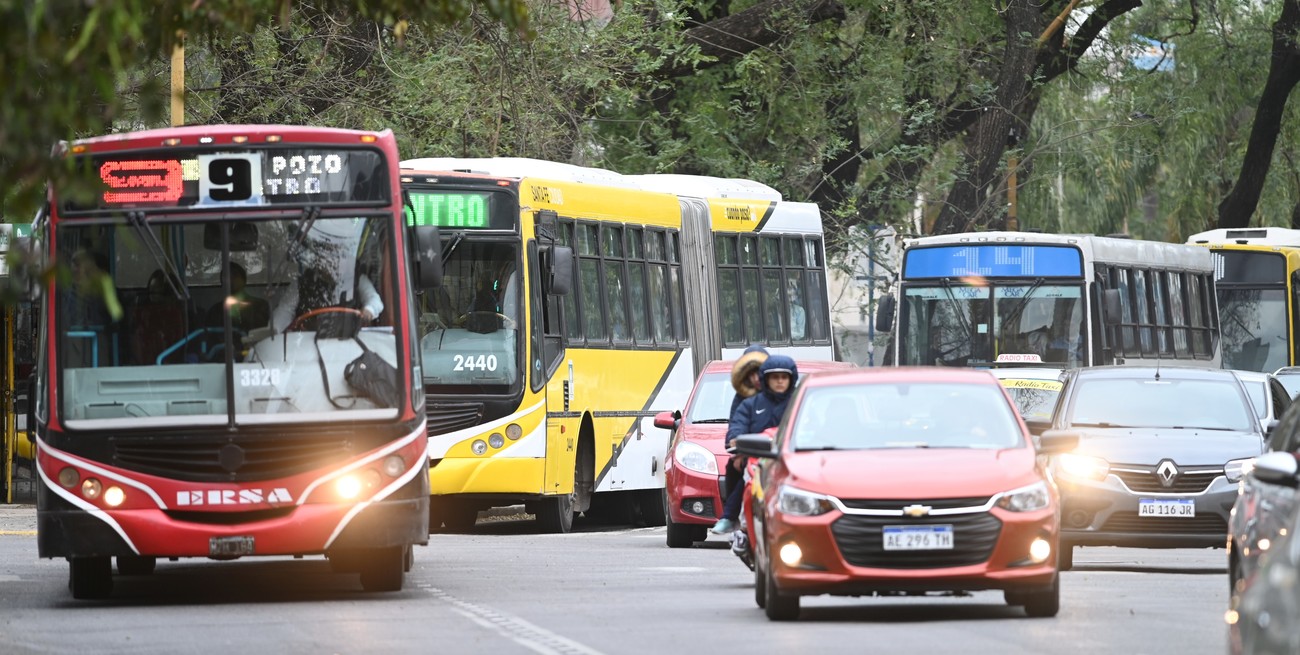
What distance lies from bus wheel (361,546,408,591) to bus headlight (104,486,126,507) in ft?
5.17

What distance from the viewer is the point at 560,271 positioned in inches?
876

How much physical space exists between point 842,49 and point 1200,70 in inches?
426

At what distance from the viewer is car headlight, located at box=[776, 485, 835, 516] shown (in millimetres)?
12750

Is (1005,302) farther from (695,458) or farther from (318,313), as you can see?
(318,313)

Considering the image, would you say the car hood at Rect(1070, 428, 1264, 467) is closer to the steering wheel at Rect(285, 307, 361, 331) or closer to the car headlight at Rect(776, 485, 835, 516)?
the car headlight at Rect(776, 485, 835, 516)

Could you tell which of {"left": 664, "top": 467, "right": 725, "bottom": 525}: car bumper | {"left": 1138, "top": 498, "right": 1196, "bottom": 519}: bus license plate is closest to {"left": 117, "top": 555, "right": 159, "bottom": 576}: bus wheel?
{"left": 664, "top": 467, "right": 725, "bottom": 525}: car bumper

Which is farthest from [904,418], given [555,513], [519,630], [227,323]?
[555,513]

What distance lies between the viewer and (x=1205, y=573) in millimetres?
17797

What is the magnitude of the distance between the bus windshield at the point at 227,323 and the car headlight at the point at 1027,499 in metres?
3.98

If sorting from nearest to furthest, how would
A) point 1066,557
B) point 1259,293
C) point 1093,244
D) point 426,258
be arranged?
1. point 426,258
2. point 1066,557
3. point 1093,244
4. point 1259,293

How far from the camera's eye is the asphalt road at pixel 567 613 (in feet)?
39.6

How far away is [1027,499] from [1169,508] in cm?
497

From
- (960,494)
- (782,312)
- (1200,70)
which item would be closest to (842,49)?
(782,312)

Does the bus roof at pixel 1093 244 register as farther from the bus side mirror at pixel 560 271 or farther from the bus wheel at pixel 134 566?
the bus wheel at pixel 134 566
